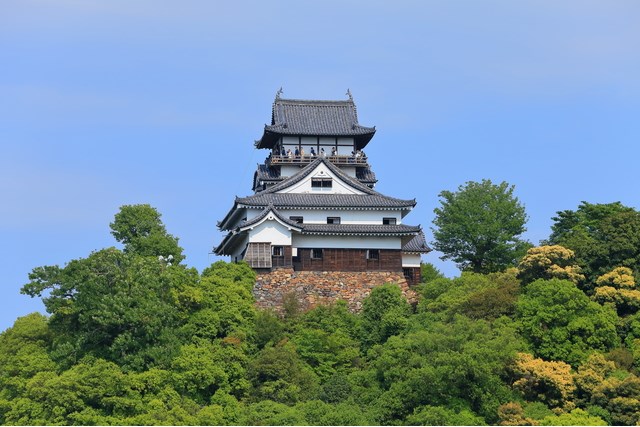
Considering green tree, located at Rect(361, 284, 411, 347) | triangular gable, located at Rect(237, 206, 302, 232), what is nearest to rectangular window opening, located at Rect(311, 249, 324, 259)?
triangular gable, located at Rect(237, 206, 302, 232)

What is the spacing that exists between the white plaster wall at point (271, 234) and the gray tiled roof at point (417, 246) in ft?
19.9

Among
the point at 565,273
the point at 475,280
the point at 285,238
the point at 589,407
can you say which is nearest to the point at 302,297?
the point at 285,238

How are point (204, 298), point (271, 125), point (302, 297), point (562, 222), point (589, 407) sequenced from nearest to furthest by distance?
point (589, 407), point (204, 298), point (302, 297), point (562, 222), point (271, 125)

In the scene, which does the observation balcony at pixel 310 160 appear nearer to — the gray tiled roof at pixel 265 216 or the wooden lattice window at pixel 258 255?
the gray tiled roof at pixel 265 216

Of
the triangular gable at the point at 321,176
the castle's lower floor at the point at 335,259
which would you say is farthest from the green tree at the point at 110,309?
the triangular gable at the point at 321,176

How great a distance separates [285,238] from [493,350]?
11.9 metres

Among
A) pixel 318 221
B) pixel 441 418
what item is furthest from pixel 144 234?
pixel 441 418

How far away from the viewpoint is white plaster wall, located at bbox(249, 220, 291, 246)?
48.2 meters

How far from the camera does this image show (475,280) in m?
45.6

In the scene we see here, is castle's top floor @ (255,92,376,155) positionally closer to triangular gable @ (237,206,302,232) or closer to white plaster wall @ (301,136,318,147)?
white plaster wall @ (301,136,318,147)

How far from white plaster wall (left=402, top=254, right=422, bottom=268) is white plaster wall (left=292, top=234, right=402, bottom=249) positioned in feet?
10.4

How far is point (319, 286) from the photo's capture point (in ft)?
158

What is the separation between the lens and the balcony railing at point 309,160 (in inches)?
2127

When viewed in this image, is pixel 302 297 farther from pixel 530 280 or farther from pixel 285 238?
pixel 530 280
